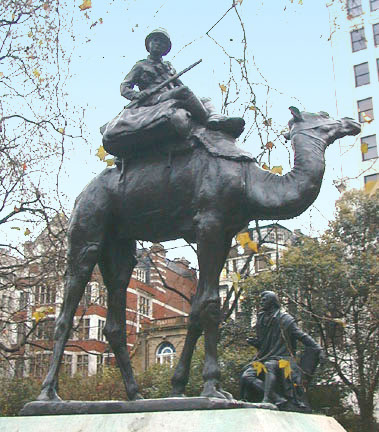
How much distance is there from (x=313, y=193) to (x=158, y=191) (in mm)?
1232

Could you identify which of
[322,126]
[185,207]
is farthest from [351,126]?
[185,207]

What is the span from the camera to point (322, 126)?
4875mm

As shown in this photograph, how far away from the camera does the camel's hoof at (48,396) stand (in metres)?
4.69

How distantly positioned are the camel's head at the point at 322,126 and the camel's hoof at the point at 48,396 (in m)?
2.78

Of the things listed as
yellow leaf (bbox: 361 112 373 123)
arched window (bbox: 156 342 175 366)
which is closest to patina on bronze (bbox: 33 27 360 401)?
yellow leaf (bbox: 361 112 373 123)

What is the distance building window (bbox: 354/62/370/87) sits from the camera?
137 feet

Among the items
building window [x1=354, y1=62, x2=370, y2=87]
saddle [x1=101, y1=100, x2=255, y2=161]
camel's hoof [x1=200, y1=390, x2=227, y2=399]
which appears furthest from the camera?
building window [x1=354, y1=62, x2=370, y2=87]

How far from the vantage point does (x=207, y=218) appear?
4602 millimetres

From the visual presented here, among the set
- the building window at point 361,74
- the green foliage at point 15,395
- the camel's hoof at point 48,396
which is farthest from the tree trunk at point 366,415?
the building window at point 361,74

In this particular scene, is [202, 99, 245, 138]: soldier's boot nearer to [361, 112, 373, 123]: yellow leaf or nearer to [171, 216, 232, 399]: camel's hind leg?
[171, 216, 232, 399]: camel's hind leg

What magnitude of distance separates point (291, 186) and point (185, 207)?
86cm

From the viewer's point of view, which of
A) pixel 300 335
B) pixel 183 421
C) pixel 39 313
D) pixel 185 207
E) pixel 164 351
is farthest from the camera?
pixel 164 351

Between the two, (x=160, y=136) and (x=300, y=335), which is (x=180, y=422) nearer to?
(x=160, y=136)

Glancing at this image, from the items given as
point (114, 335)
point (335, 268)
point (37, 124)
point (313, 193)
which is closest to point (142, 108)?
point (313, 193)
